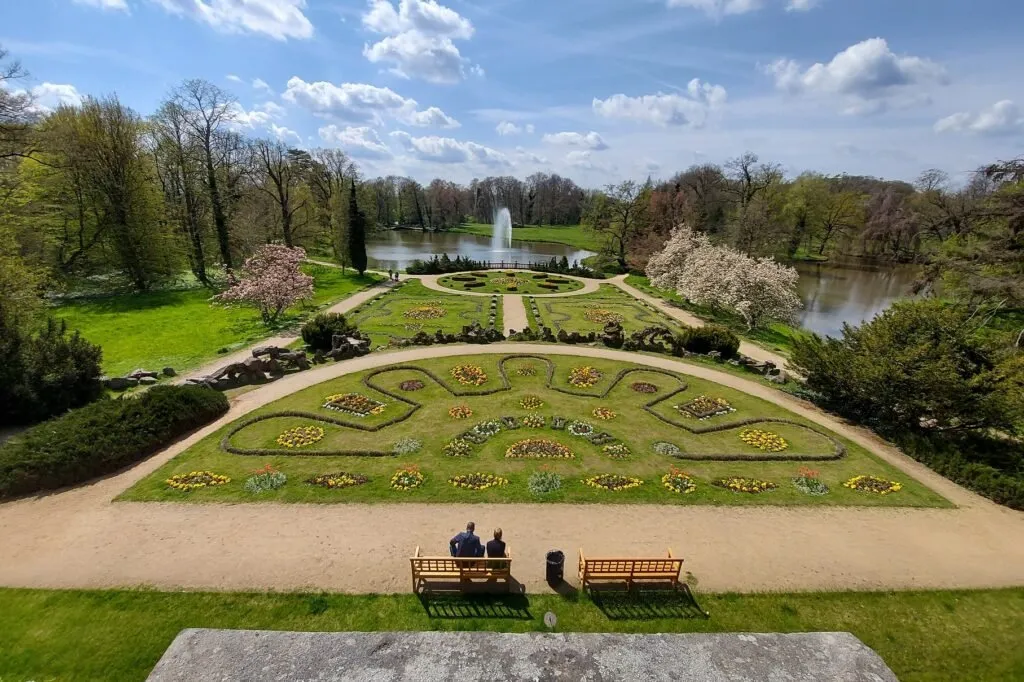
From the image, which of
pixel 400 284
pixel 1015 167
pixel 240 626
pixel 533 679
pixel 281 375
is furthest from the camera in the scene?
pixel 400 284

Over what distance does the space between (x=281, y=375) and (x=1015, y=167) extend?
4360 cm

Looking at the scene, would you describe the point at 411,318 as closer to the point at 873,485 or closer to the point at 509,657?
the point at 873,485

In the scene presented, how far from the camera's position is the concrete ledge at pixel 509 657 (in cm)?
839

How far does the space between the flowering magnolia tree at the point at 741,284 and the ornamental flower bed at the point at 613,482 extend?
2643 centimetres

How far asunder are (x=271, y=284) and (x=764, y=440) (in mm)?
34020

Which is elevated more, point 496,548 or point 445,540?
point 496,548

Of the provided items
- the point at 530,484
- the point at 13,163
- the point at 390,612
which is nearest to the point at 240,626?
the point at 390,612

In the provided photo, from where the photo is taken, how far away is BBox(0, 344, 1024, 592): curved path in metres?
11.8

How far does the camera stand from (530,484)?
15.5 metres

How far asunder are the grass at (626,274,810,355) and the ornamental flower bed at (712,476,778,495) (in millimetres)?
17998

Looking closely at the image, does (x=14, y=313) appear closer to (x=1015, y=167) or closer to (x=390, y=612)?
(x=390, y=612)

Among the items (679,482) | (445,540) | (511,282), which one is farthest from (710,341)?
(511,282)

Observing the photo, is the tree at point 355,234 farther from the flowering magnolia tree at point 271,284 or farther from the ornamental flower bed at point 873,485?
the ornamental flower bed at point 873,485

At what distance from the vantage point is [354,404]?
69.3ft
